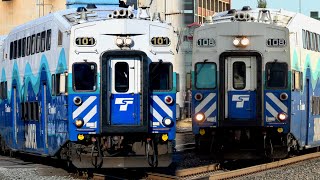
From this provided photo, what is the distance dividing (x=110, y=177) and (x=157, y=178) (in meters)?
0.95

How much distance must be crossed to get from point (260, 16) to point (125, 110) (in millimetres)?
5325

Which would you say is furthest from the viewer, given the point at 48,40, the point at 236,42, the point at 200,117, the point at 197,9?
the point at 197,9

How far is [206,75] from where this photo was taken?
21.6 m

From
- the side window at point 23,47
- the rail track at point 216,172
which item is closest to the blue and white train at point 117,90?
the rail track at point 216,172

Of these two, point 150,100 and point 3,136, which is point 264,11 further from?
point 3,136

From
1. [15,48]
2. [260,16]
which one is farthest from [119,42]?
[15,48]

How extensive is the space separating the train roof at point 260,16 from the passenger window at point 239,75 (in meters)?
1.17

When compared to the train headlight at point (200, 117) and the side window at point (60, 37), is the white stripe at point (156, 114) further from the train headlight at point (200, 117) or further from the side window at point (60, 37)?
the train headlight at point (200, 117)

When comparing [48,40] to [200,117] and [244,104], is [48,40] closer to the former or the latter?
[200,117]

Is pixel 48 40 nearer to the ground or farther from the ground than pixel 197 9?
nearer to the ground

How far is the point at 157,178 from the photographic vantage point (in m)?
18.4

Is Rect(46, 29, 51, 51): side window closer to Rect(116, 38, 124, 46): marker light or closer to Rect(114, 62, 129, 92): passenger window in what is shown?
Rect(116, 38, 124, 46): marker light

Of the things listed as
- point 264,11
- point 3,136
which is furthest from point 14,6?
point 264,11

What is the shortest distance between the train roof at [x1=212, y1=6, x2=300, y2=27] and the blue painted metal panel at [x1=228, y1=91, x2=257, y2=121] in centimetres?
179
